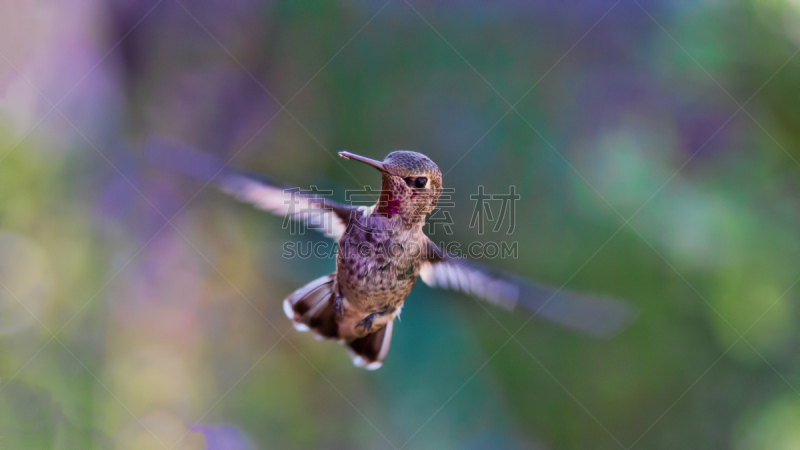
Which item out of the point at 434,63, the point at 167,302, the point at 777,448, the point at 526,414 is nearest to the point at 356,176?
the point at 434,63

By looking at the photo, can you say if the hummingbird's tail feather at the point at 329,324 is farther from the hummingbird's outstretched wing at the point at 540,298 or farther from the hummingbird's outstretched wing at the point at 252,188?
the hummingbird's outstretched wing at the point at 540,298

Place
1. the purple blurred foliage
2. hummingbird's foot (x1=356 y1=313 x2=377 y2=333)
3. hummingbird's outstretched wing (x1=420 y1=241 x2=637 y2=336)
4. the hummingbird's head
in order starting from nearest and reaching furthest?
1. hummingbird's outstretched wing (x1=420 y1=241 x2=637 y2=336)
2. the hummingbird's head
3. hummingbird's foot (x1=356 y1=313 x2=377 y2=333)
4. the purple blurred foliage

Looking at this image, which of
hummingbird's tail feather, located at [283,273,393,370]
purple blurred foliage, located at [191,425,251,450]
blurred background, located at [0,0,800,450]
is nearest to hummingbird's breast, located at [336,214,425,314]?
hummingbird's tail feather, located at [283,273,393,370]

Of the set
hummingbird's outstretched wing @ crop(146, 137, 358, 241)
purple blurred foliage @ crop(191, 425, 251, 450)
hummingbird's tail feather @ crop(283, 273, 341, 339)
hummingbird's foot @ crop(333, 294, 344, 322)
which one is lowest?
purple blurred foliage @ crop(191, 425, 251, 450)

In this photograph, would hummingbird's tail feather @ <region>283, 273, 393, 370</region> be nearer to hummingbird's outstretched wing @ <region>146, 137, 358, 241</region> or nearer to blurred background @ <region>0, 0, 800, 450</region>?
hummingbird's outstretched wing @ <region>146, 137, 358, 241</region>

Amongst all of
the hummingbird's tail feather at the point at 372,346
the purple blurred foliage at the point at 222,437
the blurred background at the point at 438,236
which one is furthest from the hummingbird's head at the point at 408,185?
the purple blurred foliage at the point at 222,437

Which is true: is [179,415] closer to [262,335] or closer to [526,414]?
[262,335]

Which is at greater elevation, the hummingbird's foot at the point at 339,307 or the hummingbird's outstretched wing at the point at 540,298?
the hummingbird's outstretched wing at the point at 540,298
